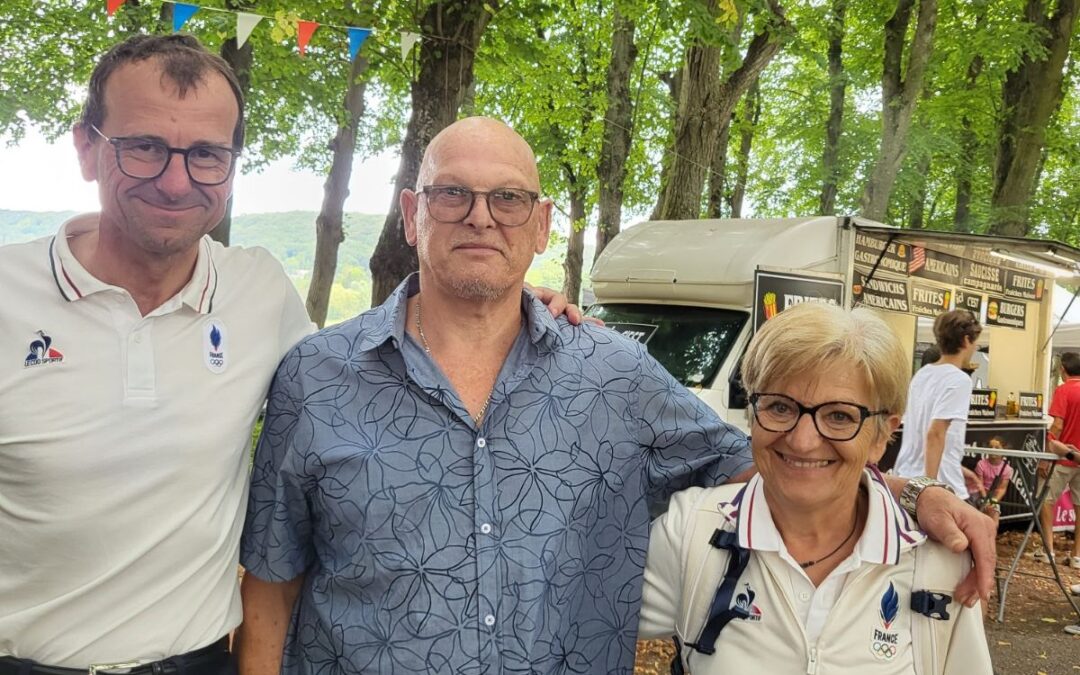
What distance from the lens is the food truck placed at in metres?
7.73

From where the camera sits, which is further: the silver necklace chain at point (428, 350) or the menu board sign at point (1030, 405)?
the menu board sign at point (1030, 405)

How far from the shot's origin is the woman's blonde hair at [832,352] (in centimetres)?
204

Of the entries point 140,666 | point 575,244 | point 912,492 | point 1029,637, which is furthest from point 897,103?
point 140,666

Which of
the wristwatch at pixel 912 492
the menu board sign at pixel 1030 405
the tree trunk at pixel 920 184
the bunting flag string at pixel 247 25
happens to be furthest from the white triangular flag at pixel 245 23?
the tree trunk at pixel 920 184

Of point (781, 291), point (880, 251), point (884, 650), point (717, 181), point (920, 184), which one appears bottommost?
point (884, 650)

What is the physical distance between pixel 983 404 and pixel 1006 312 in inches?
75.4

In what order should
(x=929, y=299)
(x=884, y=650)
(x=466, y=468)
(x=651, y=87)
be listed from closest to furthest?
(x=884, y=650) < (x=466, y=468) < (x=929, y=299) < (x=651, y=87)

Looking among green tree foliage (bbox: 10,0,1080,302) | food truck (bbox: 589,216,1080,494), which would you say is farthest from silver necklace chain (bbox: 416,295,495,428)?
green tree foliage (bbox: 10,0,1080,302)

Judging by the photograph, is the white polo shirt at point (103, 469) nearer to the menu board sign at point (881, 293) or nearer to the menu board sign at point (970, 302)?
the menu board sign at point (881, 293)

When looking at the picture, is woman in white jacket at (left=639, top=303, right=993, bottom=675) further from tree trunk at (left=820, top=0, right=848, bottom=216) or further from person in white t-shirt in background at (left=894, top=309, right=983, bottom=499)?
tree trunk at (left=820, top=0, right=848, bottom=216)

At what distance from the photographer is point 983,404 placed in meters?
10.2

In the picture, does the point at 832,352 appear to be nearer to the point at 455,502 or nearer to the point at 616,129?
the point at 455,502

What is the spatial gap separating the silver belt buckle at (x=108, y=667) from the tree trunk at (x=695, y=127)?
10.0 metres

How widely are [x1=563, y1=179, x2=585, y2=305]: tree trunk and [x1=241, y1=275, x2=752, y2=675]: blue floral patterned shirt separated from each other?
49.0 feet
